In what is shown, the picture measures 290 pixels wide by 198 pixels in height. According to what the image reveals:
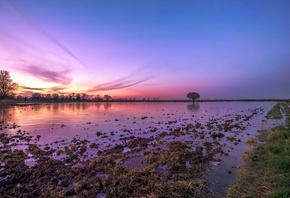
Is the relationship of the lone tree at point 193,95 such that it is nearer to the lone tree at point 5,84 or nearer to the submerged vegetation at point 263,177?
the lone tree at point 5,84

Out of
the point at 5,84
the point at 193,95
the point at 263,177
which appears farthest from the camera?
the point at 193,95

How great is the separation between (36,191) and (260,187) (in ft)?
25.7

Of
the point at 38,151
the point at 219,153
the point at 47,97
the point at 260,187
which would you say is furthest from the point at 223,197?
the point at 47,97

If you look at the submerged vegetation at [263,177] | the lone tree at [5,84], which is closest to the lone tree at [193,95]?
the lone tree at [5,84]

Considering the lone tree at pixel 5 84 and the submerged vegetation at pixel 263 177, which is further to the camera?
the lone tree at pixel 5 84

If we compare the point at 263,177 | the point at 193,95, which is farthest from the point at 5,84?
the point at 193,95

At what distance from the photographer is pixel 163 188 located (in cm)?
670

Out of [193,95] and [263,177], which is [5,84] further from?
[193,95]

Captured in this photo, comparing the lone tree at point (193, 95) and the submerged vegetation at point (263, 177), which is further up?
the lone tree at point (193, 95)

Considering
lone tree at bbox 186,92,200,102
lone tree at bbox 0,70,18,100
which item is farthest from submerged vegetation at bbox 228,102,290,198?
lone tree at bbox 186,92,200,102

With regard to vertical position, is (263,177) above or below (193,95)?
below

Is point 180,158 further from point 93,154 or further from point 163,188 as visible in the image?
point 93,154

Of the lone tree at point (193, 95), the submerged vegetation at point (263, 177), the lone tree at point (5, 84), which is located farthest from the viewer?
the lone tree at point (193, 95)

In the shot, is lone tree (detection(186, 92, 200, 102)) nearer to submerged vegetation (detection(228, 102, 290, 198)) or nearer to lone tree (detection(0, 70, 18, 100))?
lone tree (detection(0, 70, 18, 100))
